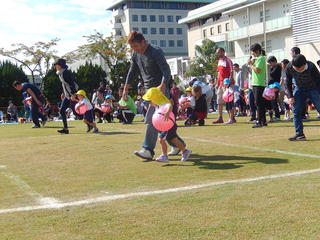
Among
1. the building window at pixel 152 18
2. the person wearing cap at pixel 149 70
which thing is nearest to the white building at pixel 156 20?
the building window at pixel 152 18

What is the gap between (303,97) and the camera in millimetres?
8383

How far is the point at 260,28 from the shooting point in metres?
58.2

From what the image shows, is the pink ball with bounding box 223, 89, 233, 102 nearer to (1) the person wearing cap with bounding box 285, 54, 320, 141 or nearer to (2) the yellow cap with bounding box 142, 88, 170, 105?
(1) the person wearing cap with bounding box 285, 54, 320, 141

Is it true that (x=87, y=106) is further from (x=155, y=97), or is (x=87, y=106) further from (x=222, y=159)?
(x=222, y=159)

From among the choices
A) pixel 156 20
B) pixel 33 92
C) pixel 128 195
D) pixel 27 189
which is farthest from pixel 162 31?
pixel 128 195

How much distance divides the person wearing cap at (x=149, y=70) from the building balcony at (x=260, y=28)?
161 ft

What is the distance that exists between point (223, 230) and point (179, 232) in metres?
0.33

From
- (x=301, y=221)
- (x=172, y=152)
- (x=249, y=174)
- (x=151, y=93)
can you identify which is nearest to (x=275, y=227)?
(x=301, y=221)

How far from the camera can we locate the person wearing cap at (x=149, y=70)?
6766 mm

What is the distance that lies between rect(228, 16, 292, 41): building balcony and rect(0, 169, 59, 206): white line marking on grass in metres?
50.9

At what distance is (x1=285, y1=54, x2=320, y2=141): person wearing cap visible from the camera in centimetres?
→ 810

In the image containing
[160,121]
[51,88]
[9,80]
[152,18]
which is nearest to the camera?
[160,121]

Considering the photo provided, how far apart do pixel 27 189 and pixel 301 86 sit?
18.2 feet

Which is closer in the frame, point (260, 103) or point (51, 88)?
point (260, 103)
